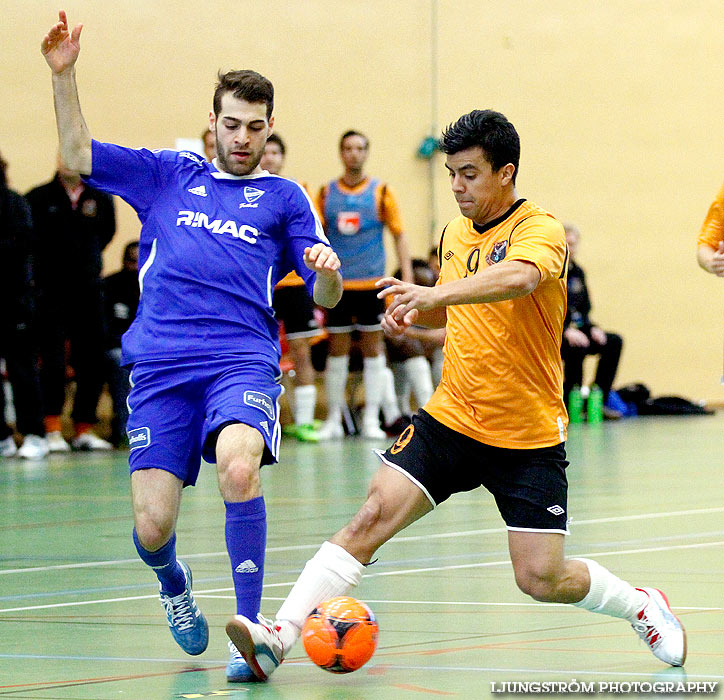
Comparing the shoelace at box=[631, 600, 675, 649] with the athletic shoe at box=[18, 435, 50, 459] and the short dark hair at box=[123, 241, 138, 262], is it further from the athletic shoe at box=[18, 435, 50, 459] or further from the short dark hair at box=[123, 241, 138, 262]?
the short dark hair at box=[123, 241, 138, 262]

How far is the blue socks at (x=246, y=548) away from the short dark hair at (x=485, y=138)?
130 centimetres

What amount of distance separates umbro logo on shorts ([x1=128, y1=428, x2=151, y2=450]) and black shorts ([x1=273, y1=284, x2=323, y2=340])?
345 inches

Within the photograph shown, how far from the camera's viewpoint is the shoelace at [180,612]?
4.77 m

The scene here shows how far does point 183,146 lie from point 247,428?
37.4ft

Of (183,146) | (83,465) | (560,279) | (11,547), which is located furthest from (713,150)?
(560,279)

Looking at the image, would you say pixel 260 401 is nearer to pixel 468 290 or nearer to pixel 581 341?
pixel 468 290

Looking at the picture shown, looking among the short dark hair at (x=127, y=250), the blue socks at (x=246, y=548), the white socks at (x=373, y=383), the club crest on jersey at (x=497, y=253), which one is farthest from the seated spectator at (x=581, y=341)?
the blue socks at (x=246, y=548)

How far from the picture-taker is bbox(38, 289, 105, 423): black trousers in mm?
13078

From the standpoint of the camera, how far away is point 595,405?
1678 cm

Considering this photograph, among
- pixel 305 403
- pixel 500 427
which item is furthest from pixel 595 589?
pixel 305 403

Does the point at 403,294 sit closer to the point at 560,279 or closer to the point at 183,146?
the point at 560,279

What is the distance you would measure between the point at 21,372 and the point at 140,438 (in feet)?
26.2

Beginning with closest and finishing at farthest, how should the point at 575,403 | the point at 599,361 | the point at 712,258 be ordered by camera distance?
the point at 712,258, the point at 575,403, the point at 599,361

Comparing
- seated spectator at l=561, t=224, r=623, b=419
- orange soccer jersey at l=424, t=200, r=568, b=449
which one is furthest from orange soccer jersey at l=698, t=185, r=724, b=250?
seated spectator at l=561, t=224, r=623, b=419
